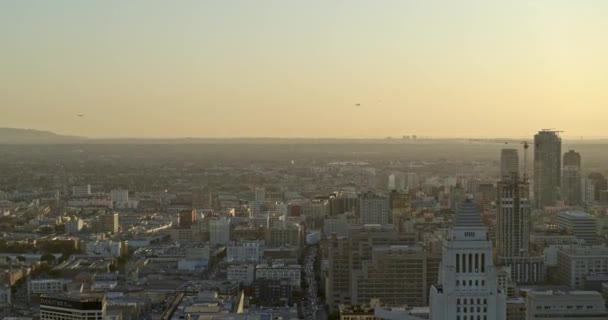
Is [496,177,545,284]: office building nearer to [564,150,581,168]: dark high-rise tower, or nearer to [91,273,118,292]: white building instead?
[564,150,581,168]: dark high-rise tower

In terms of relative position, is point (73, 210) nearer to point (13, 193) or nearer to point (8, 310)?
point (13, 193)

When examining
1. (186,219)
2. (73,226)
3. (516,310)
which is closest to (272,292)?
(516,310)

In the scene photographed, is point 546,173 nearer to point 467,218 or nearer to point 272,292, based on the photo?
point 272,292

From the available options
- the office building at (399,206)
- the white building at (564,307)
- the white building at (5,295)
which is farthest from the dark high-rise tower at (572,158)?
the white building at (5,295)

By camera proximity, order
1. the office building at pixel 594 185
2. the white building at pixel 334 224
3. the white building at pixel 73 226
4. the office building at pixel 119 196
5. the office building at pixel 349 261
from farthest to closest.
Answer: the office building at pixel 119 196 → the office building at pixel 594 185 → the white building at pixel 73 226 → the white building at pixel 334 224 → the office building at pixel 349 261

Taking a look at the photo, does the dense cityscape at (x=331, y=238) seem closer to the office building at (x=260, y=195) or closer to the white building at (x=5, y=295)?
the white building at (x=5, y=295)

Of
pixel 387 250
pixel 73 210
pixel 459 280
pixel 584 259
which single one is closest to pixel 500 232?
pixel 584 259
